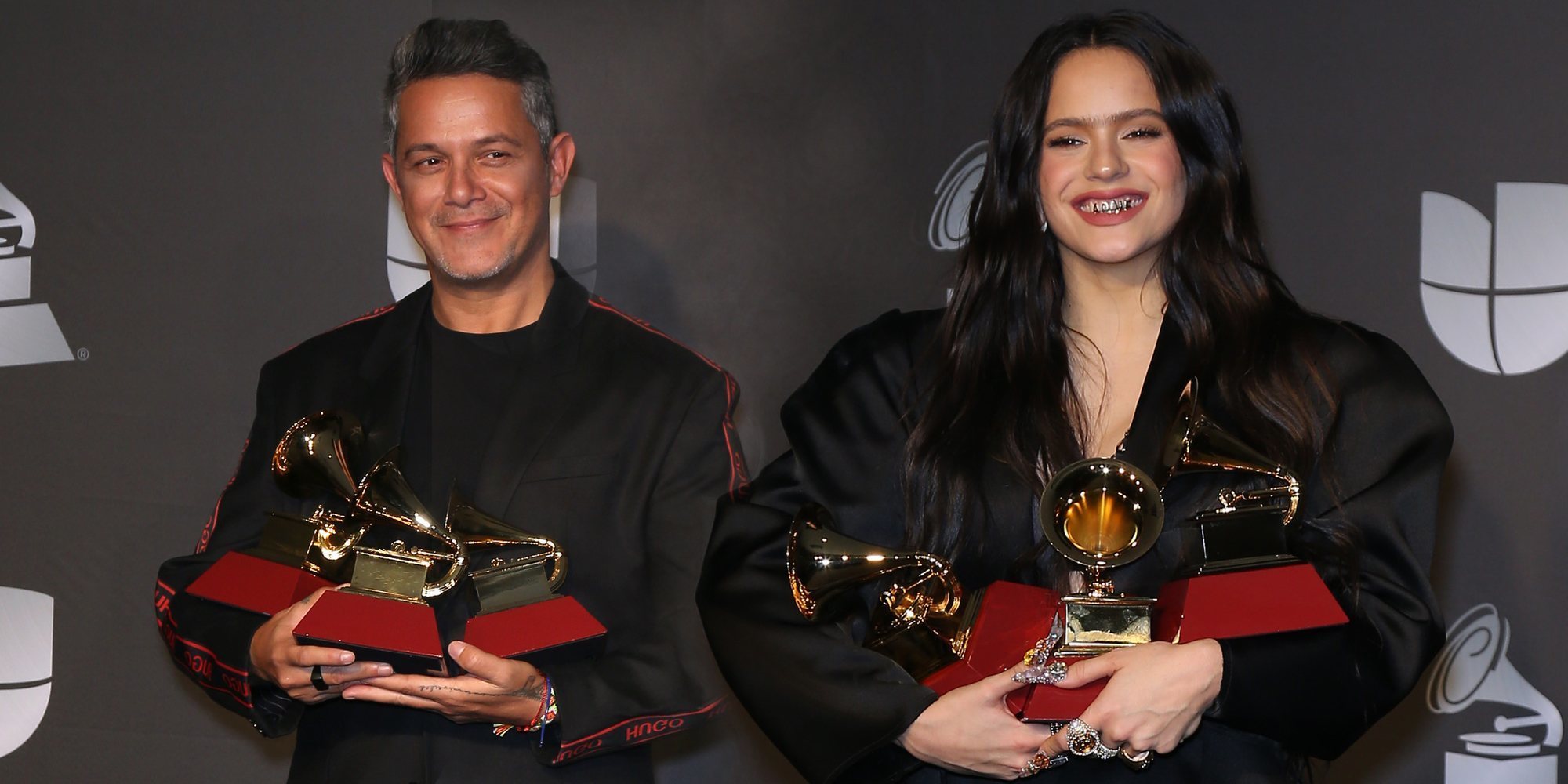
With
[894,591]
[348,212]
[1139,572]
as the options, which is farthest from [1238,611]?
[348,212]

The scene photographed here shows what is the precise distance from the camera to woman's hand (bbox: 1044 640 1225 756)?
2.33m

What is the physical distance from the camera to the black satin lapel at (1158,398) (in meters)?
2.64

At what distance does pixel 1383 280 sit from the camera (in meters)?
3.69

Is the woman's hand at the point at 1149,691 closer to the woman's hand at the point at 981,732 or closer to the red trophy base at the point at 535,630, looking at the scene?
the woman's hand at the point at 981,732

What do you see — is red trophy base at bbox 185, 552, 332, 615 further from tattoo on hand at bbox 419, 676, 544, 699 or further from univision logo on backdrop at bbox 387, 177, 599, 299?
univision logo on backdrop at bbox 387, 177, 599, 299

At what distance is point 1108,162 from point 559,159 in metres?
1.31

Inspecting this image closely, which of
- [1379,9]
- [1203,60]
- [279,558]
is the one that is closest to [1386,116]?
[1379,9]

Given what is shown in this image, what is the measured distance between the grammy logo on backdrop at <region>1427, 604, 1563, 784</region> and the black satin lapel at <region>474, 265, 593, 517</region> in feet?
6.84

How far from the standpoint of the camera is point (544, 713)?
9.82 ft

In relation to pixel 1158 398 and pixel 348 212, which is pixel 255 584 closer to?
pixel 348 212

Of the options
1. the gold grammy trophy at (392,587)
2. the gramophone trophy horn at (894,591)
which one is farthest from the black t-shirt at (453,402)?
the gramophone trophy horn at (894,591)

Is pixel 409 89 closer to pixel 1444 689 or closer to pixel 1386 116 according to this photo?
pixel 1386 116

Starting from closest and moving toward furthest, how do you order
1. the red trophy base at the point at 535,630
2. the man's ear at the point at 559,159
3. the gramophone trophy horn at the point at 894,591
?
1. the gramophone trophy horn at the point at 894,591
2. the red trophy base at the point at 535,630
3. the man's ear at the point at 559,159

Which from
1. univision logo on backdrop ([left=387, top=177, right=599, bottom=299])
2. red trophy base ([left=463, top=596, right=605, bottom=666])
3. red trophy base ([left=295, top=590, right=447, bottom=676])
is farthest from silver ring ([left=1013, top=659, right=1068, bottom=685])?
univision logo on backdrop ([left=387, top=177, right=599, bottom=299])
